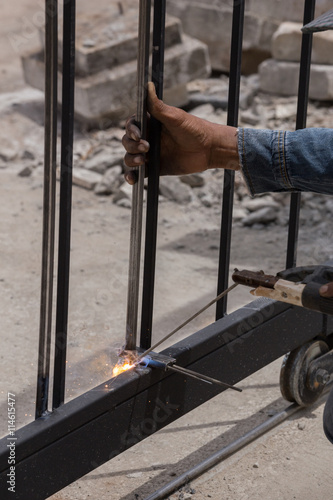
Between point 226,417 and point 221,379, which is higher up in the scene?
point 221,379

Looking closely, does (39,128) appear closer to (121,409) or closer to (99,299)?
(99,299)

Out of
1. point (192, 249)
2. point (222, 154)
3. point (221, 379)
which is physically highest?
point (222, 154)

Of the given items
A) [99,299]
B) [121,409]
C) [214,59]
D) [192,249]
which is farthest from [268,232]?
[214,59]

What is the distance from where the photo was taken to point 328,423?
4.79ft

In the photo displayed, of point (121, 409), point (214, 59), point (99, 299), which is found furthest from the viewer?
point (214, 59)

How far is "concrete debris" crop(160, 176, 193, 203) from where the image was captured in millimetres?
4598

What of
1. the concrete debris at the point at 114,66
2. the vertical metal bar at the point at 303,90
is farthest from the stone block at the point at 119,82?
the vertical metal bar at the point at 303,90

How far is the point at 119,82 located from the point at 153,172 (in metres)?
4.17

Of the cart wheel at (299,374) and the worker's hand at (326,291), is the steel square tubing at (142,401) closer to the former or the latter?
the cart wheel at (299,374)

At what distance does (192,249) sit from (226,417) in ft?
5.56

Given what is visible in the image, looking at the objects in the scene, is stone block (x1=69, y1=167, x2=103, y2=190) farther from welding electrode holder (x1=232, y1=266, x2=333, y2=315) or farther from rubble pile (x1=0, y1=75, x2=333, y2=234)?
welding electrode holder (x1=232, y1=266, x2=333, y2=315)

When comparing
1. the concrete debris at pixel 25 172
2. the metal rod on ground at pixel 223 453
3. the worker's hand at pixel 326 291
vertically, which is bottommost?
the concrete debris at pixel 25 172

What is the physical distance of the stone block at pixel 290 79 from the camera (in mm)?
5812

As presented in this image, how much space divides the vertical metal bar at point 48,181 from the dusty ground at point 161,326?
597mm
